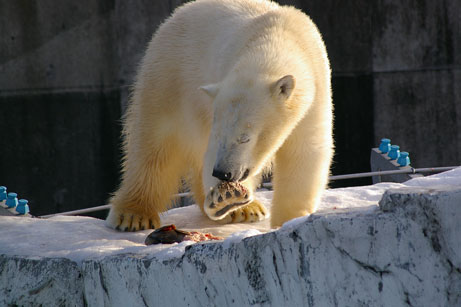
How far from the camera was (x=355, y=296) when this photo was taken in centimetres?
256

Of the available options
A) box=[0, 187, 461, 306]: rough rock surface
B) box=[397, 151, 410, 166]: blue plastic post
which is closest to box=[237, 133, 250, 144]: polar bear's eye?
box=[0, 187, 461, 306]: rough rock surface

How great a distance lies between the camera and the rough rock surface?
2443mm

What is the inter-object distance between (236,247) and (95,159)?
6433mm

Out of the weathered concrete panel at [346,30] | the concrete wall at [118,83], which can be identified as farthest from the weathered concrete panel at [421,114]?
the weathered concrete panel at [346,30]

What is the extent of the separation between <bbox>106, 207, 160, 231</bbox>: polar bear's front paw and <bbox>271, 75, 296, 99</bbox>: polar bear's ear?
4.42 feet

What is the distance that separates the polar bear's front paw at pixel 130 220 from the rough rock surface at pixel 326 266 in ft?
3.20

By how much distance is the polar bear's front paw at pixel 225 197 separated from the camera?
11.1ft

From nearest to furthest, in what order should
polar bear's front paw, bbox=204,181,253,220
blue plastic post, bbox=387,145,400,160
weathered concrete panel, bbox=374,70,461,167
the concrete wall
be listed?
polar bear's front paw, bbox=204,181,253,220, blue plastic post, bbox=387,145,400,160, the concrete wall, weathered concrete panel, bbox=374,70,461,167

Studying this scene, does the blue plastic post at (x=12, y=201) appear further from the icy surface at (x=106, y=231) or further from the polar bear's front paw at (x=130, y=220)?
the polar bear's front paw at (x=130, y=220)

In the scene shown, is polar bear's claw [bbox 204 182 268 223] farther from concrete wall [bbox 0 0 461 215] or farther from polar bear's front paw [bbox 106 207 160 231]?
concrete wall [bbox 0 0 461 215]

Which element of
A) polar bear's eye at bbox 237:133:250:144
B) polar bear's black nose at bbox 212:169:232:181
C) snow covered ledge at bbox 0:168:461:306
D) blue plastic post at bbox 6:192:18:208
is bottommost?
snow covered ledge at bbox 0:168:461:306

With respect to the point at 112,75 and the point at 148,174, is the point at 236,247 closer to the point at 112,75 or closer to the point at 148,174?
the point at 148,174

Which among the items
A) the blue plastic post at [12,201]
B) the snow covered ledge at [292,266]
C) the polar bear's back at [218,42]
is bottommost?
the snow covered ledge at [292,266]

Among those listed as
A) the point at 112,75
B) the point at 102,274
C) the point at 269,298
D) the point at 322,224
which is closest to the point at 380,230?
the point at 322,224
